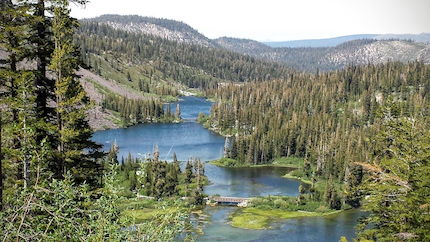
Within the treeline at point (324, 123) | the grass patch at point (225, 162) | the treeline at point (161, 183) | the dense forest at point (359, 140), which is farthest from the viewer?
the grass patch at point (225, 162)

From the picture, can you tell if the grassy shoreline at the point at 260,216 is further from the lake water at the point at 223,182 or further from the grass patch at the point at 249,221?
the lake water at the point at 223,182

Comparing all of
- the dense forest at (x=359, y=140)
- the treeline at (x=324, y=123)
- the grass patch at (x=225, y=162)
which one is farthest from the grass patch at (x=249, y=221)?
the grass patch at (x=225, y=162)

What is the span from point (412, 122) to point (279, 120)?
13556 centimetres

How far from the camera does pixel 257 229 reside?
69188mm

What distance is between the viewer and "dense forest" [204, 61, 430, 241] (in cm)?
2712

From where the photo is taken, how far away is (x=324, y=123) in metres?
155

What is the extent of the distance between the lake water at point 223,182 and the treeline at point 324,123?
31.9 ft

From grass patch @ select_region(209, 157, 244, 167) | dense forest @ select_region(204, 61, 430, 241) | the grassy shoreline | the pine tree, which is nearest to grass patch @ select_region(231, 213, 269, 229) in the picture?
the grassy shoreline

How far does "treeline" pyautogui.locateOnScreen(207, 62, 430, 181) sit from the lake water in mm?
9732

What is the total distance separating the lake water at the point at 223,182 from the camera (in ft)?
218

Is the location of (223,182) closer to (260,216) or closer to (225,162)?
(225,162)

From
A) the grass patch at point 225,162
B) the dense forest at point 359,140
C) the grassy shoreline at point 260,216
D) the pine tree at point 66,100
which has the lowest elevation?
the grass patch at point 225,162

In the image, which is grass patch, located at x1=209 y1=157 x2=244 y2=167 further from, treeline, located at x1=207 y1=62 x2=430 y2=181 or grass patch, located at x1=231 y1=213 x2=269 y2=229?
grass patch, located at x1=231 y1=213 x2=269 y2=229

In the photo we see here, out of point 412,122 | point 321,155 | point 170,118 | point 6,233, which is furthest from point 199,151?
point 6,233
